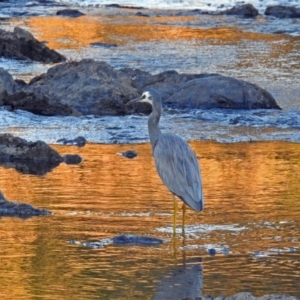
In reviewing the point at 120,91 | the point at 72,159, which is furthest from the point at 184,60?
the point at 72,159

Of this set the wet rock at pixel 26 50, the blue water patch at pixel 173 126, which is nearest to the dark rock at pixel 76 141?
the blue water patch at pixel 173 126

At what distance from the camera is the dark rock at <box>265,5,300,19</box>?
3008 cm

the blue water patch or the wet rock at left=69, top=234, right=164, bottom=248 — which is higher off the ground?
the wet rock at left=69, top=234, right=164, bottom=248

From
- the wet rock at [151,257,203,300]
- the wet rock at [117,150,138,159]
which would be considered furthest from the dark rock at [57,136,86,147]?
the wet rock at [151,257,203,300]

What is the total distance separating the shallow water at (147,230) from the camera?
22.1ft

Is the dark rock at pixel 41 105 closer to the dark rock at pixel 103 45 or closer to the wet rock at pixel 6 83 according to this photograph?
the wet rock at pixel 6 83

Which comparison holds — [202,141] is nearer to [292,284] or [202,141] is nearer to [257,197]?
[257,197]

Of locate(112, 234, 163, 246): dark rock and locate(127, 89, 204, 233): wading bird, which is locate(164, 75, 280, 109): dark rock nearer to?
locate(127, 89, 204, 233): wading bird

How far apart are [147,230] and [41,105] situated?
240 inches

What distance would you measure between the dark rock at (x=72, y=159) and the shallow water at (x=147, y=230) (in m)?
0.15

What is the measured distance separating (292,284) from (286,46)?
16.4 metres

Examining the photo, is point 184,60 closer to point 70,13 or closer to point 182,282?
point 70,13

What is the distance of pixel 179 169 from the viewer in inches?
334

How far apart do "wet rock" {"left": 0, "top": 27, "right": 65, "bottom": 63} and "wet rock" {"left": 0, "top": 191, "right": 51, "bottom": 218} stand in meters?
11.6
